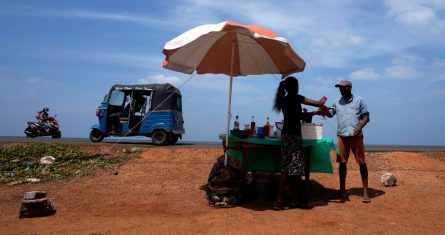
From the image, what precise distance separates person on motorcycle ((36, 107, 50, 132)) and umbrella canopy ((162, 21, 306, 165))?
15.2 meters

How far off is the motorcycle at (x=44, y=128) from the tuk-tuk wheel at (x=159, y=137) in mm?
7984

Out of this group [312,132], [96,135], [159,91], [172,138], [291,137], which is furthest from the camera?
[96,135]

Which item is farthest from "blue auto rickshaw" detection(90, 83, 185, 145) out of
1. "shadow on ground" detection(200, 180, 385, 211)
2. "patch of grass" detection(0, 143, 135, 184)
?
"shadow on ground" detection(200, 180, 385, 211)

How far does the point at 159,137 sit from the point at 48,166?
5382 millimetres

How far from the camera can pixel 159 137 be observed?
1534 centimetres

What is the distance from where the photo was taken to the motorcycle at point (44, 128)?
20344 mm

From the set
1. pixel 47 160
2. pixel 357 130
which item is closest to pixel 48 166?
pixel 47 160

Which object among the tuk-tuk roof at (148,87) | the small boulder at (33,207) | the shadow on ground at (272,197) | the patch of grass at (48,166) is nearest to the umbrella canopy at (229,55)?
the shadow on ground at (272,197)

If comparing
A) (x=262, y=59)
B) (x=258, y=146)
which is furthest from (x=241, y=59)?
(x=258, y=146)

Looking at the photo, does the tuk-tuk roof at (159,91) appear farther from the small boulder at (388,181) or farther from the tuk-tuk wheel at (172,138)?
the small boulder at (388,181)

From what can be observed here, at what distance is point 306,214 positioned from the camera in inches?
230

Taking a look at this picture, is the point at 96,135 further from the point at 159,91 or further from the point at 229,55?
the point at 229,55

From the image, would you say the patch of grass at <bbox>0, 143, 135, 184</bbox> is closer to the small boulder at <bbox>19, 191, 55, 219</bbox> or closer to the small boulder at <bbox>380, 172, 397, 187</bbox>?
the small boulder at <bbox>19, 191, 55, 219</bbox>

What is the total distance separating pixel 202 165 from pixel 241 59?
3.53 metres
